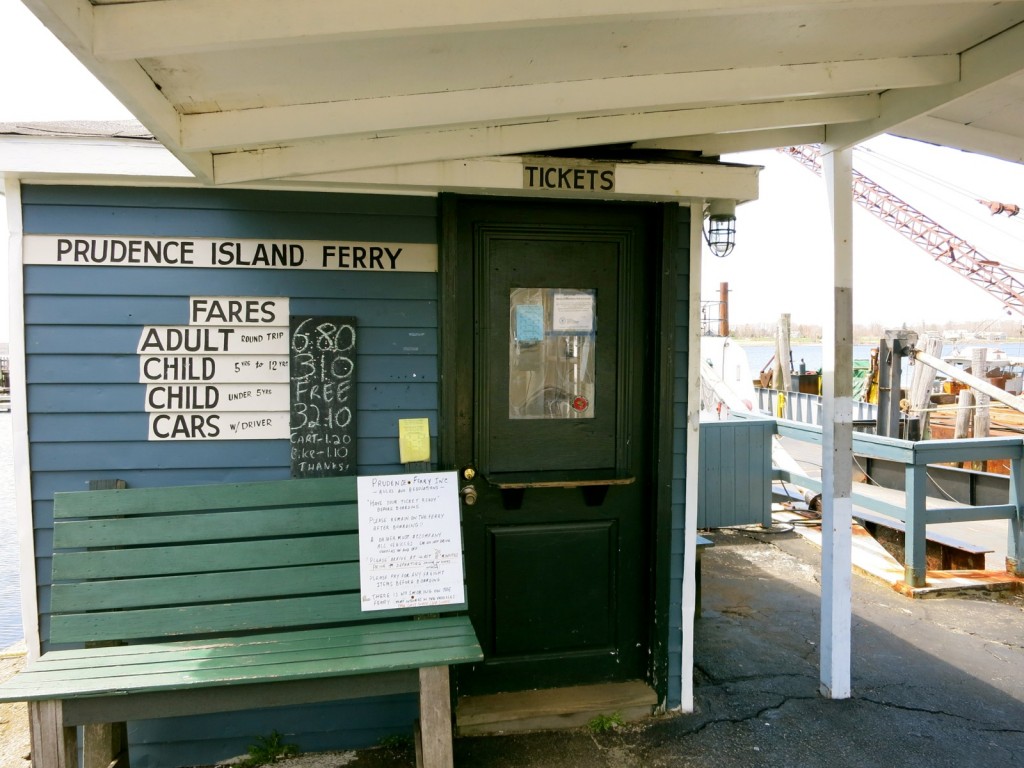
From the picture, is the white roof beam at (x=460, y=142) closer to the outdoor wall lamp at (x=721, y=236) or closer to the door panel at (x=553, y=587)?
the outdoor wall lamp at (x=721, y=236)

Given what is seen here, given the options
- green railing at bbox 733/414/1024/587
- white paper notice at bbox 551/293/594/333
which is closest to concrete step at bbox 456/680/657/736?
white paper notice at bbox 551/293/594/333

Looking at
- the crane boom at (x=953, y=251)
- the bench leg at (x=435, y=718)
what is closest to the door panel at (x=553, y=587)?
the bench leg at (x=435, y=718)

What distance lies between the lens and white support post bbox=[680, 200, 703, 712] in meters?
3.00

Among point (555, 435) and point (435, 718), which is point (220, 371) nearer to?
point (555, 435)

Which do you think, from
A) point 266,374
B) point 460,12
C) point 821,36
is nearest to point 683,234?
point 821,36

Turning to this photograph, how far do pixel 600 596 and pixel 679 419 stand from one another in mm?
892

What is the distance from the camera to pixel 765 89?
91.5 inches

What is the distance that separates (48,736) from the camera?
215 centimetres

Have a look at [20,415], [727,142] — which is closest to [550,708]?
[20,415]

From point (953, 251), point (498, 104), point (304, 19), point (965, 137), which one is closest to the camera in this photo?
point (304, 19)

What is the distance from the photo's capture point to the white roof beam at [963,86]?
88.7 inches

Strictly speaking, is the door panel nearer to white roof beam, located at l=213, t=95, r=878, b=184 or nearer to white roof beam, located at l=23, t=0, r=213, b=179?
white roof beam, located at l=213, t=95, r=878, b=184

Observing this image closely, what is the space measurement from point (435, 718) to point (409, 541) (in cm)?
66

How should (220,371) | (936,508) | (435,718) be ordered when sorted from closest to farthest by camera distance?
(435,718), (220,371), (936,508)
